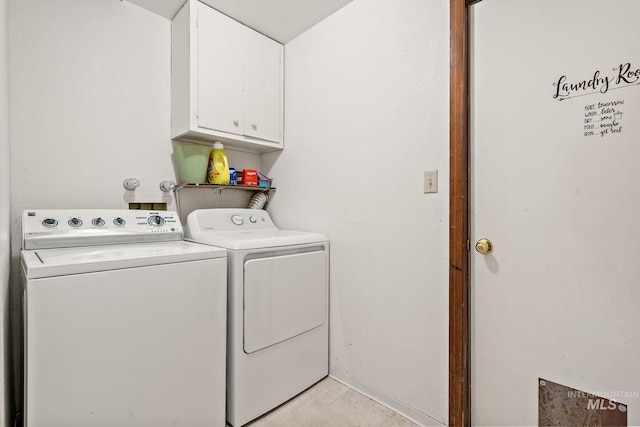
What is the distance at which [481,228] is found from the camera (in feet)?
4.50

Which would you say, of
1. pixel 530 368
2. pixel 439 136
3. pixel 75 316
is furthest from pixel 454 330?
pixel 75 316

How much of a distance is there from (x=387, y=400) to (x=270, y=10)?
2.41 m

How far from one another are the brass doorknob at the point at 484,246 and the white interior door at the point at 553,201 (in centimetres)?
2

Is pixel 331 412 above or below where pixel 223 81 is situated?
below

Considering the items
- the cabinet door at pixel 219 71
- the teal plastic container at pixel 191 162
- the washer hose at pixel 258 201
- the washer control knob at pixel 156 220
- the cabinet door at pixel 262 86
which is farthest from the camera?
the washer hose at pixel 258 201

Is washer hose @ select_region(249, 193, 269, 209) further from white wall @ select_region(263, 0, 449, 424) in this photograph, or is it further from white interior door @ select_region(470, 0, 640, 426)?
white interior door @ select_region(470, 0, 640, 426)

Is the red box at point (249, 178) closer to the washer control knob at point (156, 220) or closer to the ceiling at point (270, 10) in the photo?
Answer: the washer control knob at point (156, 220)

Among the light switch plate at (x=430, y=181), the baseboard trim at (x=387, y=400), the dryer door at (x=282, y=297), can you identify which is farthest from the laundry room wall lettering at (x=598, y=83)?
the baseboard trim at (x=387, y=400)

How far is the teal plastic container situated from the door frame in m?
1.50

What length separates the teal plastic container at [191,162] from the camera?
1966mm

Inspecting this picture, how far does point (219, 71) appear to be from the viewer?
1914 mm

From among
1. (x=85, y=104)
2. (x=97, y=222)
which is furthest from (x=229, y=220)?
(x=85, y=104)

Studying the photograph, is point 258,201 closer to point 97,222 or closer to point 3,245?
point 97,222

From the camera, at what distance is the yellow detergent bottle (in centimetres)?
→ 204
